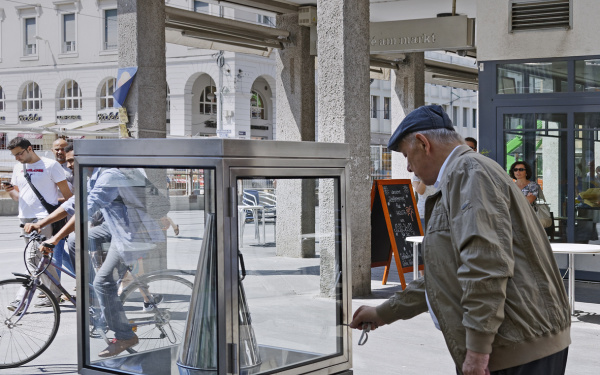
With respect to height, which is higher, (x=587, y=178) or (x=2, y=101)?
(x=2, y=101)

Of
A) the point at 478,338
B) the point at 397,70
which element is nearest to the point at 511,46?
the point at 397,70

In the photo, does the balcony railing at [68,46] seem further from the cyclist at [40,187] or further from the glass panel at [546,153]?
the glass panel at [546,153]

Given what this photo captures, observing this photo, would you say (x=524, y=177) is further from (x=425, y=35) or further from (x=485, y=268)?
(x=485, y=268)

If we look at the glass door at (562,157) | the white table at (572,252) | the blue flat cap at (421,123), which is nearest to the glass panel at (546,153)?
the glass door at (562,157)

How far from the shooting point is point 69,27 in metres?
50.1

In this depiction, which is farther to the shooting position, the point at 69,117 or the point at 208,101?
the point at 69,117

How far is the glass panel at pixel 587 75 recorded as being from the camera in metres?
10.1

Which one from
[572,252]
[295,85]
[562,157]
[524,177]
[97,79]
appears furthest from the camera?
[97,79]

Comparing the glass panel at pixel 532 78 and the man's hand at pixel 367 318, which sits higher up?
the glass panel at pixel 532 78

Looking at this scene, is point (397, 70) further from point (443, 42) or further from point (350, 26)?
point (350, 26)

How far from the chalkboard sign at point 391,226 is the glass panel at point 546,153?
4.74 ft

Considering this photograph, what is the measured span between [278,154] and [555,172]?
774 centimetres

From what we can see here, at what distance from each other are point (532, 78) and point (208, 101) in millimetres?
38814

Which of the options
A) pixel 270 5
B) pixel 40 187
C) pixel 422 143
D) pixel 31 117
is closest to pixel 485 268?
pixel 422 143
